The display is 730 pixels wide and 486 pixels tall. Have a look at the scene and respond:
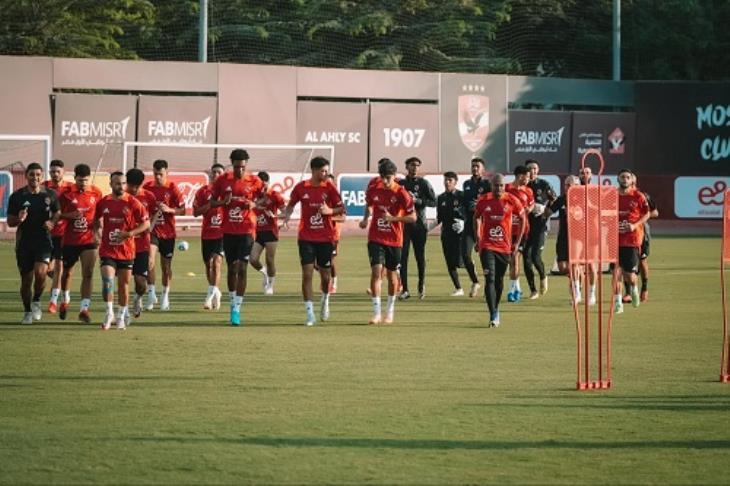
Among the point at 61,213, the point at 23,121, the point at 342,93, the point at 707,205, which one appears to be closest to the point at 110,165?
the point at 23,121

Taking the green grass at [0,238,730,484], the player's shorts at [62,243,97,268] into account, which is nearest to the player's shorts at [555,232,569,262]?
the green grass at [0,238,730,484]

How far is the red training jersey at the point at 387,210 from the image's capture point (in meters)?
20.4

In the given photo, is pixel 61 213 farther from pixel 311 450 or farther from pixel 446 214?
pixel 311 450

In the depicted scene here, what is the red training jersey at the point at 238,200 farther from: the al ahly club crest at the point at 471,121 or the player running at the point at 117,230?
the al ahly club crest at the point at 471,121

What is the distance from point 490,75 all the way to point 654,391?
40.3 meters

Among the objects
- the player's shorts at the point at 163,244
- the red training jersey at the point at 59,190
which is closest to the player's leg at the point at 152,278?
the player's shorts at the point at 163,244

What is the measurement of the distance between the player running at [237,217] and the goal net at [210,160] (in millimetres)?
21383

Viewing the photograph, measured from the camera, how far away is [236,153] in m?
19.8

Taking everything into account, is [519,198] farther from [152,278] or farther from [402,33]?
[402,33]

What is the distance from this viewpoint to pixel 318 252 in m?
20.0

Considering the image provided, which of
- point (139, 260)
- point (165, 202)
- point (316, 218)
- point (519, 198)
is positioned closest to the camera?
point (316, 218)

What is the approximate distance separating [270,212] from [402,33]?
35503 millimetres

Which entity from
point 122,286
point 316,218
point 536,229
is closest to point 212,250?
point 316,218

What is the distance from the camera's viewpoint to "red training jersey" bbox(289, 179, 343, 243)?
Result: 19891mm
